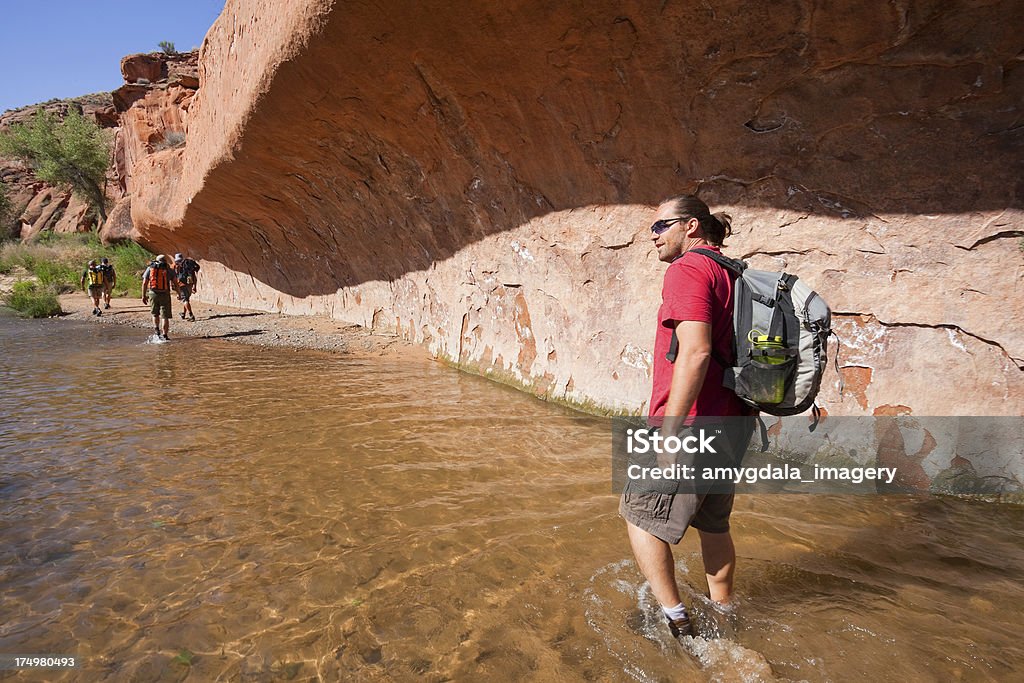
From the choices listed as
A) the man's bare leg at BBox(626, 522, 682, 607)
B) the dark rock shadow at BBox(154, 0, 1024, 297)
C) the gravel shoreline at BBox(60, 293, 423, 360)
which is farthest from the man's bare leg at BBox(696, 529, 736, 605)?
the gravel shoreline at BBox(60, 293, 423, 360)

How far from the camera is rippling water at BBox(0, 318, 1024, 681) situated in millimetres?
1900

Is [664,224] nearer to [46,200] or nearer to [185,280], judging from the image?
[185,280]

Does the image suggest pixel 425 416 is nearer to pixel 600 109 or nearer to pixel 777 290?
pixel 600 109

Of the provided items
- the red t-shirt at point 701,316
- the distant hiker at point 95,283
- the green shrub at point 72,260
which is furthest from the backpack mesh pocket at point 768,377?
the green shrub at point 72,260

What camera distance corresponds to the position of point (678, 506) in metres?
1.81

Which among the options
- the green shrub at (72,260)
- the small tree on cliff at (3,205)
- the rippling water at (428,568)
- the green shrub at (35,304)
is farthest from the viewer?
the small tree on cliff at (3,205)

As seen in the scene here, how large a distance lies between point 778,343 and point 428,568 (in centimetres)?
172

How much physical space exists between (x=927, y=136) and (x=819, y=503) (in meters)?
2.29

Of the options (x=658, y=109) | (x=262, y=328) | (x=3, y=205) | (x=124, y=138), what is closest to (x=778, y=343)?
(x=658, y=109)

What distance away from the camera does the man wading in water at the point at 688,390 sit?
1.70m

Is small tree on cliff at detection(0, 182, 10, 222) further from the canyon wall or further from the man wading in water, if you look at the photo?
the man wading in water

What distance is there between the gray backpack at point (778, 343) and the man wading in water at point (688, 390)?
0.22 feet

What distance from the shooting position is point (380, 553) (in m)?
2.55

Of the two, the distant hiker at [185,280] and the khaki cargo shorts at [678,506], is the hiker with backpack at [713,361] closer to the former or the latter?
the khaki cargo shorts at [678,506]
